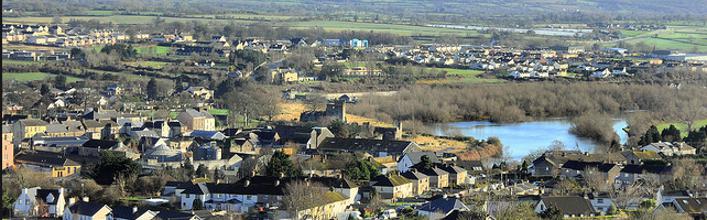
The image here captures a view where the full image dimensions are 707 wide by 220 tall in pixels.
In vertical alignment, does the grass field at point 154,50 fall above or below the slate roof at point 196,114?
below

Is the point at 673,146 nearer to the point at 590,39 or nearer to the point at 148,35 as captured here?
the point at 148,35

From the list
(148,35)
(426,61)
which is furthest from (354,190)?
(148,35)

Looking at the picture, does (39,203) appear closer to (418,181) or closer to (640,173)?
(418,181)

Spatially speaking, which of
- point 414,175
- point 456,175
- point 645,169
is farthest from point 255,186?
point 645,169

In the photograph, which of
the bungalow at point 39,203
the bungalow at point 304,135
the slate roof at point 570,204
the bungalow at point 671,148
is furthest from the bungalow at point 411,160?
the bungalow at point 39,203

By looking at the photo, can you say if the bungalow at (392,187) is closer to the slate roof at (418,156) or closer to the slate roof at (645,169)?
the slate roof at (418,156)

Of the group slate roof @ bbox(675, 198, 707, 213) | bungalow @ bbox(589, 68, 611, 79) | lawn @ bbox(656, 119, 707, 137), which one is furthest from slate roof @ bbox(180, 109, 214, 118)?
bungalow @ bbox(589, 68, 611, 79)
